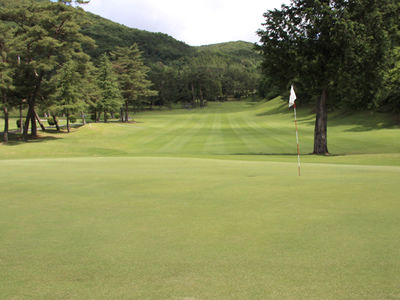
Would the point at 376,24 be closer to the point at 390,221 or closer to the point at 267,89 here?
the point at 390,221

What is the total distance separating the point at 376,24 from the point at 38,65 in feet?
112

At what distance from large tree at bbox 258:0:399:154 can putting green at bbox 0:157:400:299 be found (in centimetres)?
1568

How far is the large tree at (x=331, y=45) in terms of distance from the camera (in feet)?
72.6

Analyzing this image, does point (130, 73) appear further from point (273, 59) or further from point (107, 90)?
point (273, 59)

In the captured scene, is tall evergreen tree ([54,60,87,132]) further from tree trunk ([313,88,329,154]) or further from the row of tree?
tree trunk ([313,88,329,154])

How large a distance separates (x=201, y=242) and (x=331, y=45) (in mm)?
20952

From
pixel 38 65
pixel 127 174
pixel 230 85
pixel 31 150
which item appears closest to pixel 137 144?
pixel 31 150

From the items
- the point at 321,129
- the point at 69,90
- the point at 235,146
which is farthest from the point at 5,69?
the point at 321,129

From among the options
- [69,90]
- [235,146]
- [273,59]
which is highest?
[69,90]

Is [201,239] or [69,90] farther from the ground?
[69,90]

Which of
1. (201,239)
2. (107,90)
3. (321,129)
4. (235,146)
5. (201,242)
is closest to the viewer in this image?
(201,242)

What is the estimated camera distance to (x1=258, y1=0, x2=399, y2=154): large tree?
2214 cm

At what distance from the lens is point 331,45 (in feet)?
74.1

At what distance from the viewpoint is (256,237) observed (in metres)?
5.22
